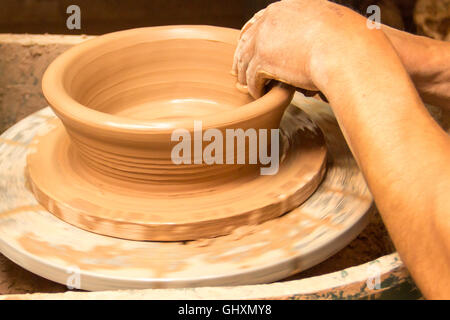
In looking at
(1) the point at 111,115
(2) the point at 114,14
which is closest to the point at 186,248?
Answer: (1) the point at 111,115

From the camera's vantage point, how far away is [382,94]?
883mm

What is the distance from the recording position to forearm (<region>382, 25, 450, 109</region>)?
110 centimetres

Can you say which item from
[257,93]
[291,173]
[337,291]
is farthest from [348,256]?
[337,291]

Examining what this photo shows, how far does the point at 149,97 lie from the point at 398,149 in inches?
34.6

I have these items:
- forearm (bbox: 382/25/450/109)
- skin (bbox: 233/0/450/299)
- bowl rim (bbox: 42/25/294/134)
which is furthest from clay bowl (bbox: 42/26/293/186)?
forearm (bbox: 382/25/450/109)

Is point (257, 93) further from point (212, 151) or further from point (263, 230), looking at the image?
point (263, 230)

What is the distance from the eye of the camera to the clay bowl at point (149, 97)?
3.38 ft

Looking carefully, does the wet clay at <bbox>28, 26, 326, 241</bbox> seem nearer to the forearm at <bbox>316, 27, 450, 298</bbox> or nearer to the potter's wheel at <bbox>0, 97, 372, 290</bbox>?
the potter's wheel at <bbox>0, 97, 372, 290</bbox>

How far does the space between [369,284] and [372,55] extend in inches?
15.5

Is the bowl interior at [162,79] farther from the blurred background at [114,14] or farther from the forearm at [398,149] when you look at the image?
the blurred background at [114,14]

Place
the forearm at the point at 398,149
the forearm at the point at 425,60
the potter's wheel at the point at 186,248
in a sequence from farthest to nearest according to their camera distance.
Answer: the forearm at the point at 425,60 < the potter's wheel at the point at 186,248 < the forearm at the point at 398,149

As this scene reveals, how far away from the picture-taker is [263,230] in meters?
1.06

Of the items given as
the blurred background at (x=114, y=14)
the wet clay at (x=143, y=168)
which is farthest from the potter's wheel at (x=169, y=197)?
the blurred background at (x=114, y=14)
